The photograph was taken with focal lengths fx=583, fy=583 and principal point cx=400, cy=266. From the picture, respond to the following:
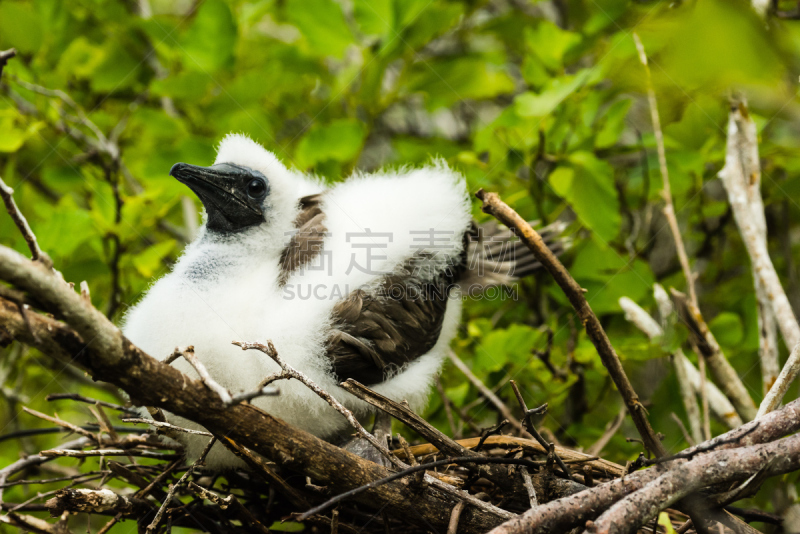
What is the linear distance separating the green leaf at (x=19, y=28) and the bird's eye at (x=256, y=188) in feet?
4.13

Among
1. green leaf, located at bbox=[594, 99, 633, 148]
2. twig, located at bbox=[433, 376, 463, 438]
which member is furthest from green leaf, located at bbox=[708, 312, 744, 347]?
twig, located at bbox=[433, 376, 463, 438]

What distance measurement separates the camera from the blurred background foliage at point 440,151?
2.10 metres

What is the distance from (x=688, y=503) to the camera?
1.09 m

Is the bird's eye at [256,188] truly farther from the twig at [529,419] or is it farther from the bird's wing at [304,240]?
the twig at [529,419]

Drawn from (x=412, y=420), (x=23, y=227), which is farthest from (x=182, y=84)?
(x=412, y=420)

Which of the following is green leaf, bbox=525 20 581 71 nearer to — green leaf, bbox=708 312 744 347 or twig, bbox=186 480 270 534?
green leaf, bbox=708 312 744 347

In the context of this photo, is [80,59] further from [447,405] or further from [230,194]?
[447,405]

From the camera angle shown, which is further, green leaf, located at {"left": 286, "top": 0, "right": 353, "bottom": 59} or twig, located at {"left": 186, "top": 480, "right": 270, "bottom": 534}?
green leaf, located at {"left": 286, "top": 0, "right": 353, "bottom": 59}

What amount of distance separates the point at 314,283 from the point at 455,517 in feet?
2.30

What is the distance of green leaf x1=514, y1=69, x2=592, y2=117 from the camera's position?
190cm

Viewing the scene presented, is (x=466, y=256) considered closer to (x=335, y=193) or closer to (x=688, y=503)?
(x=335, y=193)

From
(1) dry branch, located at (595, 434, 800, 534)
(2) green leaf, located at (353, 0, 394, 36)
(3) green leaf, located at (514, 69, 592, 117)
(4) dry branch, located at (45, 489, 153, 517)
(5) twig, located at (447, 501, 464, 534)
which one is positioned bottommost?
(5) twig, located at (447, 501, 464, 534)

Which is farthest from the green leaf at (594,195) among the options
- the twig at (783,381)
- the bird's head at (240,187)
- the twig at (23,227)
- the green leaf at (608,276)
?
the twig at (23,227)

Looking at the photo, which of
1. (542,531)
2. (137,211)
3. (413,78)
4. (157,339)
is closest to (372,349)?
(157,339)
